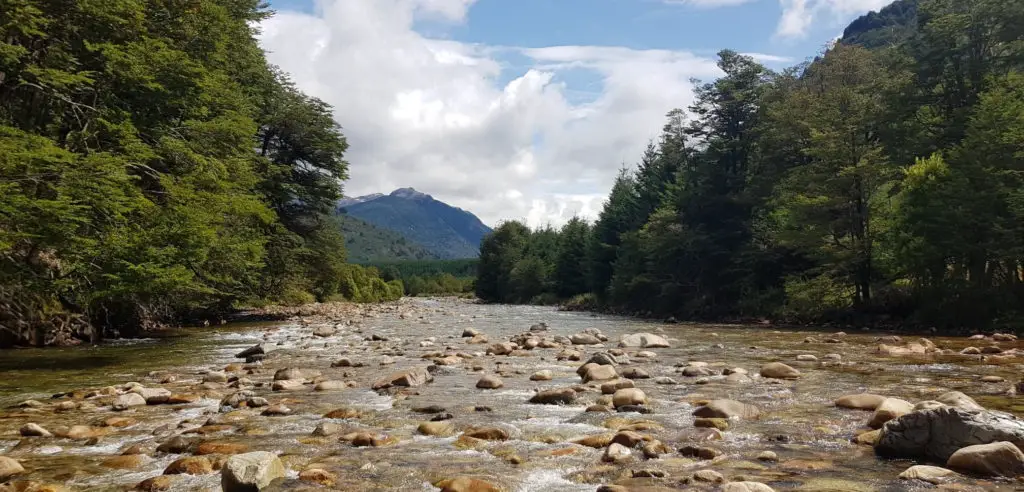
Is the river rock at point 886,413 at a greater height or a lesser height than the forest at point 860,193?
lesser

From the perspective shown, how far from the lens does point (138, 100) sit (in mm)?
17766

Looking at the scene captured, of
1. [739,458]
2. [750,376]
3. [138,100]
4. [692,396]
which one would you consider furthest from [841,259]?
[138,100]

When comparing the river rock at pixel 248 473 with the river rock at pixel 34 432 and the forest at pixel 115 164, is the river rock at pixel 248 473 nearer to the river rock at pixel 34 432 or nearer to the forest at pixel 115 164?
the river rock at pixel 34 432

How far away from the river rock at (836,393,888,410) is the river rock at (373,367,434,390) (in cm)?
609

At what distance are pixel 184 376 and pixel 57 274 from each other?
6057 mm

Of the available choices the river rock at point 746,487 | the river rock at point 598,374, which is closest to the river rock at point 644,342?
the river rock at point 598,374

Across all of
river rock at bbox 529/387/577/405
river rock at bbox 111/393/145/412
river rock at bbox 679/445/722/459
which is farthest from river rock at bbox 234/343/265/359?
river rock at bbox 679/445/722/459

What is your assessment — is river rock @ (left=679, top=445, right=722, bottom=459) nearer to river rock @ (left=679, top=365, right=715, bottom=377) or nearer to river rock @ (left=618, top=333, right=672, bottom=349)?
river rock @ (left=679, top=365, right=715, bottom=377)

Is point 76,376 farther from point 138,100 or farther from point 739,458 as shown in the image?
point 739,458

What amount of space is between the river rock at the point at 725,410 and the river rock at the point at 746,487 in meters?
2.79

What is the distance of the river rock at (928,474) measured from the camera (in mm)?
4887

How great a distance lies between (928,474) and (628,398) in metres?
3.71

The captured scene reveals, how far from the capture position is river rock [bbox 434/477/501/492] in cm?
480

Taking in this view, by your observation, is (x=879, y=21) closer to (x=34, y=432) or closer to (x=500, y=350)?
(x=500, y=350)
